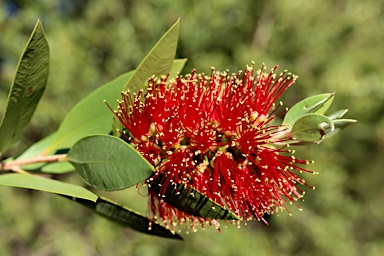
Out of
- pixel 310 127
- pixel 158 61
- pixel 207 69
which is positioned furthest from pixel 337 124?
pixel 207 69

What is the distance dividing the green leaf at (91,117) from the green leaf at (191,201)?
24 centimetres

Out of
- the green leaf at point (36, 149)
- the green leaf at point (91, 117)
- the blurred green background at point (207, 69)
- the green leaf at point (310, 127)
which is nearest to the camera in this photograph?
the green leaf at point (310, 127)

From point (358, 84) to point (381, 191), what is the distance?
103 inches

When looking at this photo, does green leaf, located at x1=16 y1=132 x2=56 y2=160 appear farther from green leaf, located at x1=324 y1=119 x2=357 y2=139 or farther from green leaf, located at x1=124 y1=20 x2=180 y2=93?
green leaf, located at x1=324 y1=119 x2=357 y2=139

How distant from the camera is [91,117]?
1107mm

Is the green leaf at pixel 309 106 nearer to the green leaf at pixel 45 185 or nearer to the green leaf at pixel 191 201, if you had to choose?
the green leaf at pixel 191 201

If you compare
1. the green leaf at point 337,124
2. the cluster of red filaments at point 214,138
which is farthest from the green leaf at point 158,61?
the green leaf at point 337,124

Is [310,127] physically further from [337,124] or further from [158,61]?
[158,61]

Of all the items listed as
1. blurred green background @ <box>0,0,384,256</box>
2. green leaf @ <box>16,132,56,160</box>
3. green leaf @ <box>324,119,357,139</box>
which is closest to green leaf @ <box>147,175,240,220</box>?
green leaf @ <box>324,119,357,139</box>

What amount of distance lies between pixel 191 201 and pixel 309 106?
336 mm

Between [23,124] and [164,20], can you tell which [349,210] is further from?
[23,124]

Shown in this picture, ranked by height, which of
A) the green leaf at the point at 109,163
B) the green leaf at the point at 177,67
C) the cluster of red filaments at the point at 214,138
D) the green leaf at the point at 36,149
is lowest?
the green leaf at the point at 36,149

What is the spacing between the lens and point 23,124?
105cm

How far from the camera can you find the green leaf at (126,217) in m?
1.01
